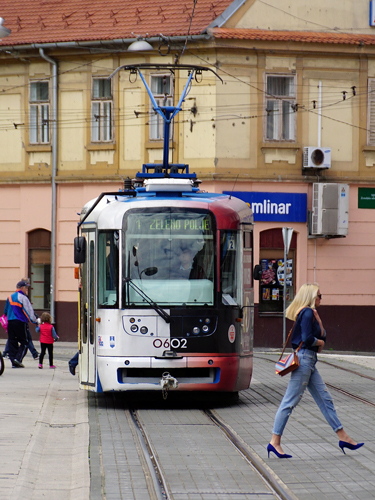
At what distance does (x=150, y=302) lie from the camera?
11781mm

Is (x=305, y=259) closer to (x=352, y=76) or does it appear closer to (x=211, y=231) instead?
(x=352, y=76)

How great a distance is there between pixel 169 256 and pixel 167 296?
0.52 meters

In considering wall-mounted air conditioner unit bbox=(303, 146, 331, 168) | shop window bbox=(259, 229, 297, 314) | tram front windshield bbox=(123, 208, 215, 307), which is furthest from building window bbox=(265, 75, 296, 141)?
tram front windshield bbox=(123, 208, 215, 307)

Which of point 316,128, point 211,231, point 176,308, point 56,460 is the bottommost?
point 56,460

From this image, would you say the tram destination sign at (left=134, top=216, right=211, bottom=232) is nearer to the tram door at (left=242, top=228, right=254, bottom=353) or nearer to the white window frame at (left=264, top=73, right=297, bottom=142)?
the tram door at (left=242, top=228, right=254, bottom=353)

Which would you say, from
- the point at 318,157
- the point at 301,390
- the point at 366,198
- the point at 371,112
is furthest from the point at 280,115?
the point at 301,390

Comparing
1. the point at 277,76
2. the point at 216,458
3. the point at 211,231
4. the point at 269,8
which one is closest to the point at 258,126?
the point at 277,76

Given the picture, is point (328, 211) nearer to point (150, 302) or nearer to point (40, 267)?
point (40, 267)

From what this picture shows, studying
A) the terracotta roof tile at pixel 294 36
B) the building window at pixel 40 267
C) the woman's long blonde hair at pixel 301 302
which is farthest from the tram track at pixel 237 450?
the building window at pixel 40 267

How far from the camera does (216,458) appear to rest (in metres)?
8.36

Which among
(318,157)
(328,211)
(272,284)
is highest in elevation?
(318,157)

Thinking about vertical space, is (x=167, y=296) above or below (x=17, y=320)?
above

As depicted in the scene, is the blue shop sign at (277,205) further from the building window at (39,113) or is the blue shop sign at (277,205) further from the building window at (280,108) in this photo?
the building window at (39,113)

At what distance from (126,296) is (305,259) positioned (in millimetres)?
13539
